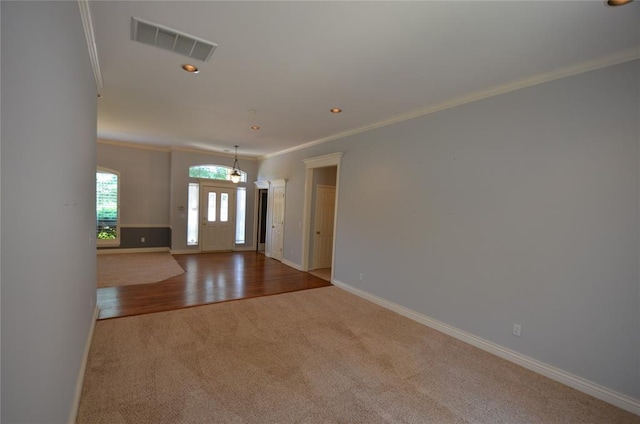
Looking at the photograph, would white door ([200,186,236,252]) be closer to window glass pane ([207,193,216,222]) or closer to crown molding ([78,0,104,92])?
window glass pane ([207,193,216,222])

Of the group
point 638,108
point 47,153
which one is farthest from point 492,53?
point 47,153

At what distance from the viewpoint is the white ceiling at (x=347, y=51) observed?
198 cm

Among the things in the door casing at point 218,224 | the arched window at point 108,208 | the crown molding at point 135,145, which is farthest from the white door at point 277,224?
the arched window at point 108,208

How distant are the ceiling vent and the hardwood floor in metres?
3.27

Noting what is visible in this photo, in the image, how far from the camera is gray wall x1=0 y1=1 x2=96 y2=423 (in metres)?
0.92

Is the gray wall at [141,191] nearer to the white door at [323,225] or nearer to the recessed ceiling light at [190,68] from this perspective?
the white door at [323,225]

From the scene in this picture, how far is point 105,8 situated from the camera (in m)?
2.06

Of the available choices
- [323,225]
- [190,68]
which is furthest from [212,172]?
[190,68]

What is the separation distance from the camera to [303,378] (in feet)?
8.30

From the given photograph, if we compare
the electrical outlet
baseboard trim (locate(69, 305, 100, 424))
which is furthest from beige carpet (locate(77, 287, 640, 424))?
the electrical outlet

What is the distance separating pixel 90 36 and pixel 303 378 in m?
3.50

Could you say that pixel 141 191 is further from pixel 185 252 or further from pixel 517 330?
pixel 517 330

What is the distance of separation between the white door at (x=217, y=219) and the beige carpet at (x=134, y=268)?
3.91 feet

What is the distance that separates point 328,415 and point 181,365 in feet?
4.86
